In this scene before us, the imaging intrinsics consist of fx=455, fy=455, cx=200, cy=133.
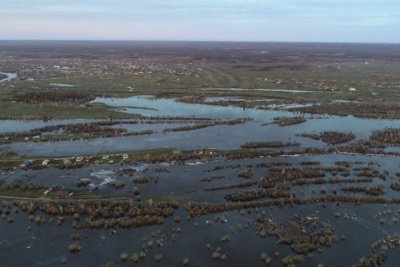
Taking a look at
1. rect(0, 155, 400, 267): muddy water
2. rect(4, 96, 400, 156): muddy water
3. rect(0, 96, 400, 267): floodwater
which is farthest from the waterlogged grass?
rect(0, 155, 400, 267): muddy water

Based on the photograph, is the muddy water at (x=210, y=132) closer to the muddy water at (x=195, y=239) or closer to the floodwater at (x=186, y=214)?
the floodwater at (x=186, y=214)

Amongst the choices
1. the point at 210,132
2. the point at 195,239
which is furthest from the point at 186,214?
the point at 210,132

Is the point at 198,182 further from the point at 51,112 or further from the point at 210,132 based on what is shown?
the point at 51,112

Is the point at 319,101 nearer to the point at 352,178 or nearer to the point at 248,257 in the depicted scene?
the point at 352,178

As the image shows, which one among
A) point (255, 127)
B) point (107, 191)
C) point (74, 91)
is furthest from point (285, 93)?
point (107, 191)

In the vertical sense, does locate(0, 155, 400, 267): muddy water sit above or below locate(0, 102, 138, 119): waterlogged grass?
below

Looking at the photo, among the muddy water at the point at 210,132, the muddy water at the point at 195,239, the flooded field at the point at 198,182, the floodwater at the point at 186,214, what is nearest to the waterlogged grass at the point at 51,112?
the flooded field at the point at 198,182

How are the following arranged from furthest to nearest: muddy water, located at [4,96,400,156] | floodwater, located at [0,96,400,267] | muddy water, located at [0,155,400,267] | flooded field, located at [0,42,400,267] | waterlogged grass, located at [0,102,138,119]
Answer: waterlogged grass, located at [0,102,138,119]
muddy water, located at [4,96,400,156]
flooded field, located at [0,42,400,267]
floodwater, located at [0,96,400,267]
muddy water, located at [0,155,400,267]

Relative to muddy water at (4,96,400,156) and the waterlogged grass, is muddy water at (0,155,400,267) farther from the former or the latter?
the waterlogged grass
